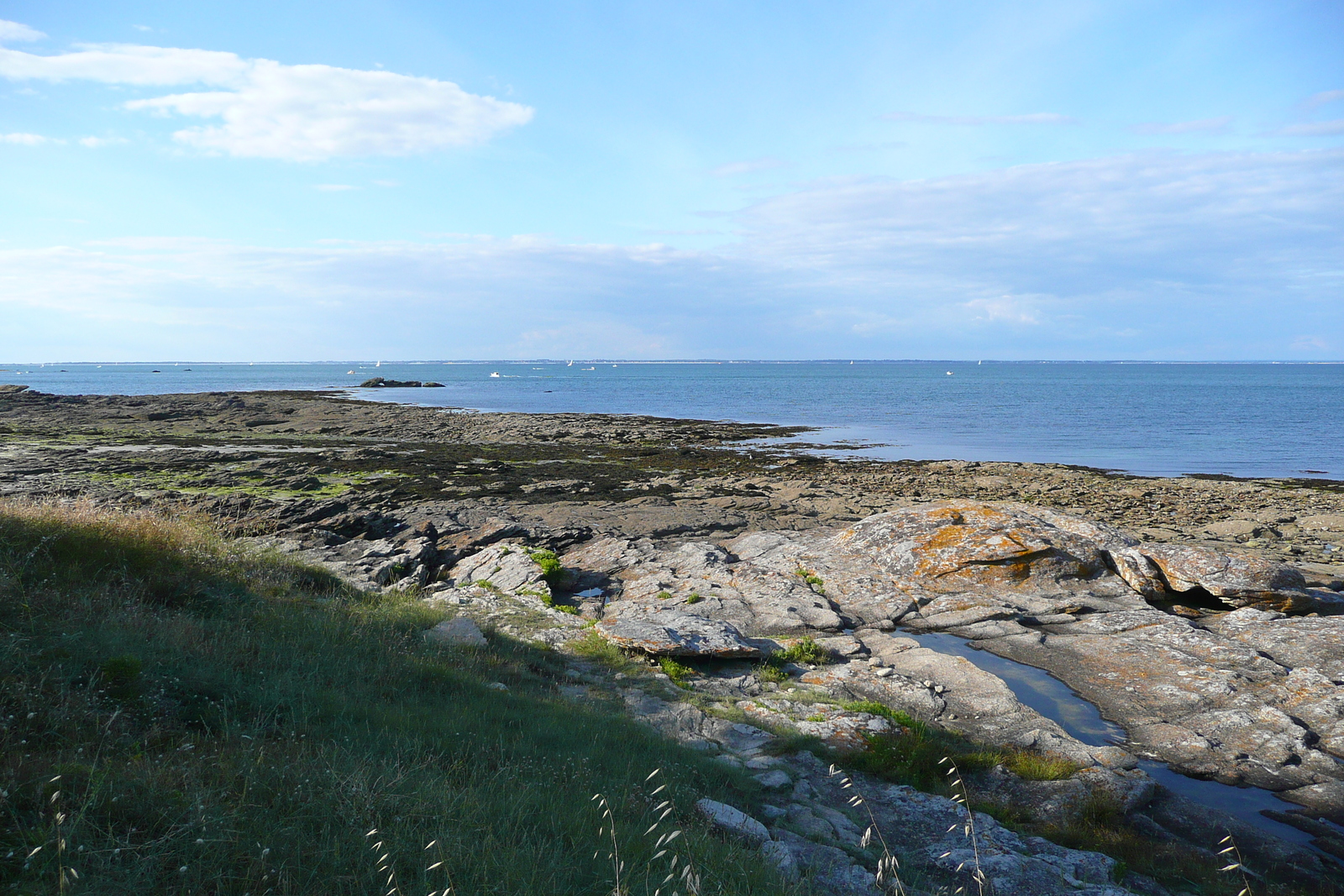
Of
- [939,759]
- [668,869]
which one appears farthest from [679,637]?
[668,869]

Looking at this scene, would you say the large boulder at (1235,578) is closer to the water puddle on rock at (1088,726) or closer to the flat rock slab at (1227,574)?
the flat rock slab at (1227,574)

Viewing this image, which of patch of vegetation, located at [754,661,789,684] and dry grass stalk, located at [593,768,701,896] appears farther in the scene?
patch of vegetation, located at [754,661,789,684]

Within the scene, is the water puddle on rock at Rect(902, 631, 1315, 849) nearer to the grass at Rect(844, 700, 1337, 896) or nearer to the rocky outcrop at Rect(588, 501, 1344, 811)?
the rocky outcrop at Rect(588, 501, 1344, 811)

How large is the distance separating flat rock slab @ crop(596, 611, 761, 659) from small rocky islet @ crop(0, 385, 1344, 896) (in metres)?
0.04

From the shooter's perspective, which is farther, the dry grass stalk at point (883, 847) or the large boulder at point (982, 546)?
the large boulder at point (982, 546)

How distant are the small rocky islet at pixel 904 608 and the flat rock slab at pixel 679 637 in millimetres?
37

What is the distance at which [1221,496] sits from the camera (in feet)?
68.5

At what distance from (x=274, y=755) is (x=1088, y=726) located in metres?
7.80

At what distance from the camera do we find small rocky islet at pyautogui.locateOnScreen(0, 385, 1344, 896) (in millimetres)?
5832

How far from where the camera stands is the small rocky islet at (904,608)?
583 centimetres

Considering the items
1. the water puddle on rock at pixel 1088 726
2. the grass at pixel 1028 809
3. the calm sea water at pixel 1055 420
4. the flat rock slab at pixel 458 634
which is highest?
the calm sea water at pixel 1055 420

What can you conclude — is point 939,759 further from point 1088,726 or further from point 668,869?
point 668,869

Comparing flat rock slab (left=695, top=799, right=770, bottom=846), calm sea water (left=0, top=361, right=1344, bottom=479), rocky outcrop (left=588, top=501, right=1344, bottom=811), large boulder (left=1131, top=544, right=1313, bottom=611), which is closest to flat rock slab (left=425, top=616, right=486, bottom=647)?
rocky outcrop (left=588, top=501, right=1344, bottom=811)

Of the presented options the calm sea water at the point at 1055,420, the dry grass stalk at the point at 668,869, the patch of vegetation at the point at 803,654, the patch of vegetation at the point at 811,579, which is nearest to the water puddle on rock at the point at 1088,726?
the patch of vegetation at the point at 803,654
